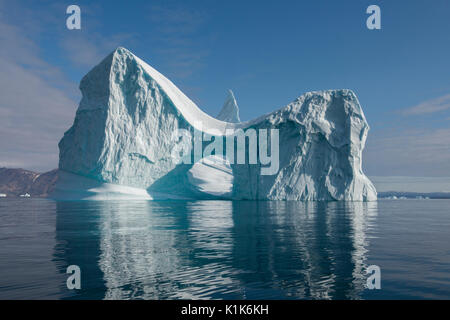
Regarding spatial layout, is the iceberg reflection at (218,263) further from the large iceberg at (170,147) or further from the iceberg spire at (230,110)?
the iceberg spire at (230,110)

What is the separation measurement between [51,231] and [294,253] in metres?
9.37

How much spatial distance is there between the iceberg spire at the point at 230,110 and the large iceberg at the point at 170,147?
86.0 feet

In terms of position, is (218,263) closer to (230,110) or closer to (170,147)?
(170,147)

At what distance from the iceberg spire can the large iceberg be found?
26.2 metres

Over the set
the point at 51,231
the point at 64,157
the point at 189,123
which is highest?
the point at 189,123

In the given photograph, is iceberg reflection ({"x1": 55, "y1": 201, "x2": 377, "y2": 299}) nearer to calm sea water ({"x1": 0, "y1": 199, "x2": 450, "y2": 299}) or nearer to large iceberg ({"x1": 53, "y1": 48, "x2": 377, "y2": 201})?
calm sea water ({"x1": 0, "y1": 199, "x2": 450, "y2": 299})

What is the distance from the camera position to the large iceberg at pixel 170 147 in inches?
1465

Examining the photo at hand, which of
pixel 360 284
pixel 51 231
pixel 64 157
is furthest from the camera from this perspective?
pixel 64 157

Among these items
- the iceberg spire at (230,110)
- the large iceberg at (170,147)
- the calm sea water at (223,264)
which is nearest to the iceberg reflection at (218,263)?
the calm sea water at (223,264)

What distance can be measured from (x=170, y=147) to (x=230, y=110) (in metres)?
30.8
